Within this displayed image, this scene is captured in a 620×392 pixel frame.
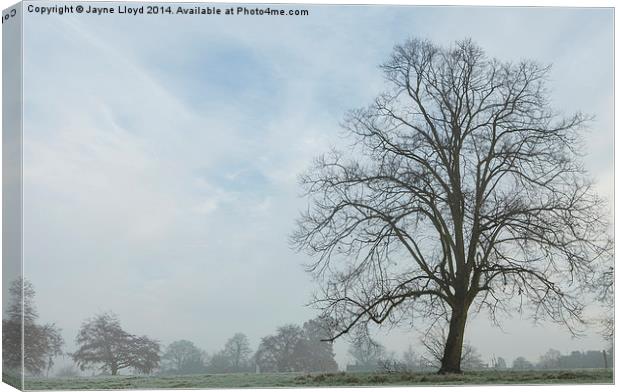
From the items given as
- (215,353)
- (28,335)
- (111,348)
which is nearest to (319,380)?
(215,353)

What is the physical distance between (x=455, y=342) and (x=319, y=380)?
273cm

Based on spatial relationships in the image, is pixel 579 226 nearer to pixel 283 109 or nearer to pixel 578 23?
pixel 578 23

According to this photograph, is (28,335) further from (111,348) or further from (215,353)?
(215,353)

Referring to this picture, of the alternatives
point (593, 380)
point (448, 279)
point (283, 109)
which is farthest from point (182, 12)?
point (593, 380)

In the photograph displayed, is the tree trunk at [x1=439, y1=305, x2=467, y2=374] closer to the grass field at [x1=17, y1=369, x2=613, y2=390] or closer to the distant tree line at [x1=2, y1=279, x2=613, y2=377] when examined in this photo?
the distant tree line at [x1=2, y1=279, x2=613, y2=377]

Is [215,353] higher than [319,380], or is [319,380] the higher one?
[215,353]

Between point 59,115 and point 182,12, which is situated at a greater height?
Answer: point 182,12

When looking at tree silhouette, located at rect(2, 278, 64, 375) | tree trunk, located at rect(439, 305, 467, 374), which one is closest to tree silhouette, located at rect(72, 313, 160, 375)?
tree silhouette, located at rect(2, 278, 64, 375)

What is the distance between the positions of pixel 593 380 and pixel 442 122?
5.77 meters

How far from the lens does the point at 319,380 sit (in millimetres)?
19578

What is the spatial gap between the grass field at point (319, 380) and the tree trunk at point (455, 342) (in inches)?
9.7

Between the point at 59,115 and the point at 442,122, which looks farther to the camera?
the point at 442,122

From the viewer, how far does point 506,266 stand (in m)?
20.2

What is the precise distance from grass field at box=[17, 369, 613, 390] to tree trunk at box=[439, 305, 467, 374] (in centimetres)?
25
